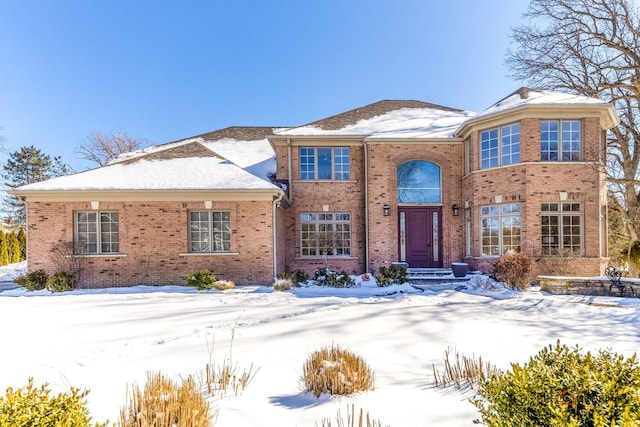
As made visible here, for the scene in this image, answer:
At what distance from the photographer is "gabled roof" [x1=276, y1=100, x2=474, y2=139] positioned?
44.7 ft

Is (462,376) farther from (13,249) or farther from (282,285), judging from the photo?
(13,249)

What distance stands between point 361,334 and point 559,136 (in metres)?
11.2

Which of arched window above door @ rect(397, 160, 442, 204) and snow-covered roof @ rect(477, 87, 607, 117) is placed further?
arched window above door @ rect(397, 160, 442, 204)

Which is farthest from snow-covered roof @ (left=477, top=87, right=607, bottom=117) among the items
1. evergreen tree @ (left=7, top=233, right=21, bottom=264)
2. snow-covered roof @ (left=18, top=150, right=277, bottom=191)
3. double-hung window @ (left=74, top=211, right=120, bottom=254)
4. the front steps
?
evergreen tree @ (left=7, top=233, right=21, bottom=264)

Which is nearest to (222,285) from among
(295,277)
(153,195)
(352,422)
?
(295,277)

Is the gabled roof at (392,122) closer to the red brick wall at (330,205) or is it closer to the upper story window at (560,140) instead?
the red brick wall at (330,205)

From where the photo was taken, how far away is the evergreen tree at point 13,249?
850 inches

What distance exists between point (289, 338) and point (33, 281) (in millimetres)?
10457

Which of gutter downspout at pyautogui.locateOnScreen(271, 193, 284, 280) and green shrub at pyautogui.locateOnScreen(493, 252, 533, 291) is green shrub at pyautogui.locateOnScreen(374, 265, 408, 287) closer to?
green shrub at pyautogui.locateOnScreen(493, 252, 533, 291)

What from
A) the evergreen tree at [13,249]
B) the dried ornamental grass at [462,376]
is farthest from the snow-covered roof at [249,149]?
the evergreen tree at [13,249]

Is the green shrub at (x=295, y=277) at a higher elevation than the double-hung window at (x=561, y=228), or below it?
below

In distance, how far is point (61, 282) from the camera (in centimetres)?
1027

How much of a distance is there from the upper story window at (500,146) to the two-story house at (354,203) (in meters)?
0.04

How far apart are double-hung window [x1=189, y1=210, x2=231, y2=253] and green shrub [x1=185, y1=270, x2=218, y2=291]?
3.81 feet
